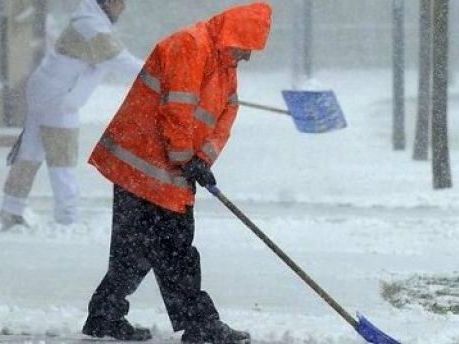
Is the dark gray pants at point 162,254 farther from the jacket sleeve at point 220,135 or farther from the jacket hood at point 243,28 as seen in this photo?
the jacket hood at point 243,28

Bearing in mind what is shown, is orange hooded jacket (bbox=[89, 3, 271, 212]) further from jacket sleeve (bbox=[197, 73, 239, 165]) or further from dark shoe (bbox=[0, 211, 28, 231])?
dark shoe (bbox=[0, 211, 28, 231])

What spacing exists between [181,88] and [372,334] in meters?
1.36

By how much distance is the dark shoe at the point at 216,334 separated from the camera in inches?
221

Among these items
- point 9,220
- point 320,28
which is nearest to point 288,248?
point 9,220

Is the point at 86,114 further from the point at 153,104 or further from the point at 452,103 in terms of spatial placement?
the point at 153,104

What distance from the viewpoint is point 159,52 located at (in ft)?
17.8

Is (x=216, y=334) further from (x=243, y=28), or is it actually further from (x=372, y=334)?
(x=243, y=28)

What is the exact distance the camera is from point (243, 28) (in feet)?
18.0

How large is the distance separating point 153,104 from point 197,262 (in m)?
0.73

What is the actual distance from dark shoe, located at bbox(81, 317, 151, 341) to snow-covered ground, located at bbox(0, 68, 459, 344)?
6.3 inches

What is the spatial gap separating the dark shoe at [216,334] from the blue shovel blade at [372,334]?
0.51m

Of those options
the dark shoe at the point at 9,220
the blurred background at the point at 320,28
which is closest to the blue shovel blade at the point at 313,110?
the dark shoe at the point at 9,220

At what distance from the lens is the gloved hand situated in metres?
5.46

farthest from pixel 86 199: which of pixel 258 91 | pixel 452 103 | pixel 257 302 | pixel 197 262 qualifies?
pixel 258 91
